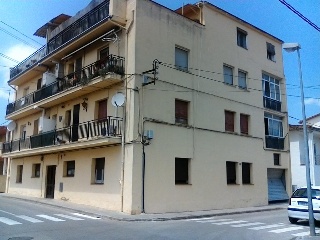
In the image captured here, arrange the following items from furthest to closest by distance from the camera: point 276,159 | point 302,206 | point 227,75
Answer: point 276,159 < point 227,75 < point 302,206

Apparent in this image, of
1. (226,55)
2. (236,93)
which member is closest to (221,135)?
(236,93)

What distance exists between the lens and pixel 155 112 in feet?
54.1

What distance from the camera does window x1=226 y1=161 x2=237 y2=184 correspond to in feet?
65.8

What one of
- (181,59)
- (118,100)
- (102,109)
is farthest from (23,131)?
(181,59)

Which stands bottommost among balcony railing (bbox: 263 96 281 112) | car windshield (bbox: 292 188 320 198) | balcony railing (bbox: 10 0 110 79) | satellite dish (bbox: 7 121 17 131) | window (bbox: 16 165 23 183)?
car windshield (bbox: 292 188 320 198)

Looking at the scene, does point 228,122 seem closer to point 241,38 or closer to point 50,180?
point 241,38

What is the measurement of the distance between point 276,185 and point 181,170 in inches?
397

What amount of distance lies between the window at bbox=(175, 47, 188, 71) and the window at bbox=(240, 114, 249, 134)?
5.83m

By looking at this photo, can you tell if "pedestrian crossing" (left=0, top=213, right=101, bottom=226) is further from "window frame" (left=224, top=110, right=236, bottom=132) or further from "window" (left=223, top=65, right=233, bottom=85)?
"window" (left=223, top=65, right=233, bottom=85)

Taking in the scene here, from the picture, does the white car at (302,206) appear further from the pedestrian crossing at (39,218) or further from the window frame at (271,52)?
the window frame at (271,52)

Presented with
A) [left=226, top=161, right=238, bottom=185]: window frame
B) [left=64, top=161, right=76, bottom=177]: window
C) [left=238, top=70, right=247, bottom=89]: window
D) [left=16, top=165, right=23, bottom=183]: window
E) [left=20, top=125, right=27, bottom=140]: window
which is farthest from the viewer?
[left=16, top=165, right=23, bottom=183]: window

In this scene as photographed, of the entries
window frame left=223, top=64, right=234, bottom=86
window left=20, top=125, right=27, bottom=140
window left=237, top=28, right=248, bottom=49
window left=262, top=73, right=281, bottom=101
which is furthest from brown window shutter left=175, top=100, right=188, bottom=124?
window left=20, top=125, right=27, bottom=140

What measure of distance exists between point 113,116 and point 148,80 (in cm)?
253

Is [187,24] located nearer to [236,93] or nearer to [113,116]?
[236,93]
